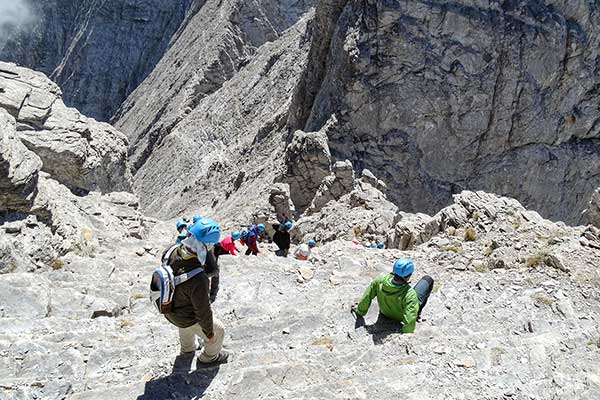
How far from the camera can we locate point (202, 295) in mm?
6262

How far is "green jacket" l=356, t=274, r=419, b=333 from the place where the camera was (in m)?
7.87

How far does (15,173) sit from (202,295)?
6.39m

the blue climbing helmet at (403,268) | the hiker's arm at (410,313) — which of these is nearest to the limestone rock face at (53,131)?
the blue climbing helmet at (403,268)

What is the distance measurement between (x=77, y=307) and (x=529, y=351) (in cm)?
677

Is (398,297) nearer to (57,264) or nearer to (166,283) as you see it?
(166,283)

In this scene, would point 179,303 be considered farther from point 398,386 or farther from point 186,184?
point 186,184

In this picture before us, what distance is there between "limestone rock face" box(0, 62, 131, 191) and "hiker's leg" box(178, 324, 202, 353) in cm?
1153

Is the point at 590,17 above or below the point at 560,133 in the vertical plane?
above

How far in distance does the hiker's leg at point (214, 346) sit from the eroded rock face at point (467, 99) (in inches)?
907

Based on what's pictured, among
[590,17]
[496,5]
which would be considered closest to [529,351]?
[496,5]

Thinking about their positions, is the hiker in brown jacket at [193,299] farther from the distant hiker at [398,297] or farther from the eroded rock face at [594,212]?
the eroded rock face at [594,212]

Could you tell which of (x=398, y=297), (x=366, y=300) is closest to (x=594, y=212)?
(x=398, y=297)

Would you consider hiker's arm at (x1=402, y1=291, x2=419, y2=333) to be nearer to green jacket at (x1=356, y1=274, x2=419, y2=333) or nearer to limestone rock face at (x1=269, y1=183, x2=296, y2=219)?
green jacket at (x1=356, y1=274, x2=419, y2=333)

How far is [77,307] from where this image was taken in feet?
28.8
